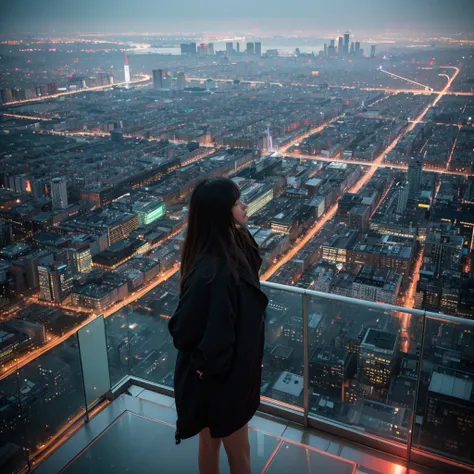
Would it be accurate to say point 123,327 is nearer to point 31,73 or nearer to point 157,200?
point 157,200

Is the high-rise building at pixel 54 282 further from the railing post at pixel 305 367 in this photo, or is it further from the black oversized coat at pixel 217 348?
the black oversized coat at pixel 217 348

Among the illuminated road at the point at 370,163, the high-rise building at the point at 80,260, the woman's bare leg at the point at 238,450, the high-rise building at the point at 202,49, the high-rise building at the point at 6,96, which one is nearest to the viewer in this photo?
the woman's bare leg at the point at 238,450

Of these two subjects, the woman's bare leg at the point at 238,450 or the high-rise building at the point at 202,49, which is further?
the high-rise building at the point at 202,49

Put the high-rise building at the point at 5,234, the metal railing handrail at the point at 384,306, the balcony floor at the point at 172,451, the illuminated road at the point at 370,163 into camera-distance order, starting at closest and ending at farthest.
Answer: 1. the metal railing handrail at the point at 384,306
2. the balcony floor at the point at 172,451
3. the high-rise building at the point at 5,234
4. the illuminated road at the point at 370,163

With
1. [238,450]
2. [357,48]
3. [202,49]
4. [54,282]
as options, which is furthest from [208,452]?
→ [202,49]

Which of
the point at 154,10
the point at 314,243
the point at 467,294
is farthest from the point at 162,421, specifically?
the point at 154,10

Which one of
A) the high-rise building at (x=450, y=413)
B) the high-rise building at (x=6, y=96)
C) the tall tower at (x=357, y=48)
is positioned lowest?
the high-rise building at (x=450, y=413)

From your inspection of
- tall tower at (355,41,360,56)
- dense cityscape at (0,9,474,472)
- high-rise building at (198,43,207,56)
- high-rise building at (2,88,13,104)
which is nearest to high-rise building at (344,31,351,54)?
dense cityscape at (0,9,474,472)

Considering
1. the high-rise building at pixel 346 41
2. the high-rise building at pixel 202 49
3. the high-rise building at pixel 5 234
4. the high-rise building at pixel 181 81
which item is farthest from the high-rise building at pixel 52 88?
the high-rise building at pixel 202 49
